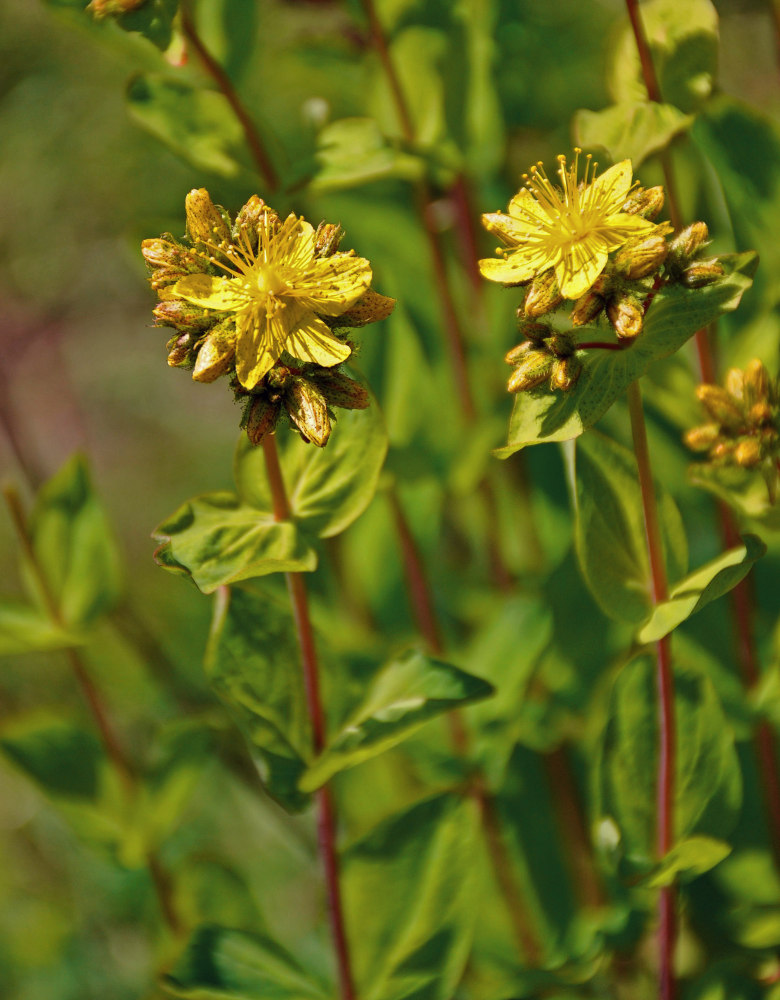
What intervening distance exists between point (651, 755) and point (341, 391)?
0.37 meters

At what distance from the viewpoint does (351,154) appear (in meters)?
0.74

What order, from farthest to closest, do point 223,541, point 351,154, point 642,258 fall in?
point 351,154 < point 223,541 < point 642,258

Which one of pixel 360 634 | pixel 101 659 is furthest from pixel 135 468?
pixel 360 634

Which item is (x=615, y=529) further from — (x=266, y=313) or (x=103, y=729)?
(x=103, y=729)

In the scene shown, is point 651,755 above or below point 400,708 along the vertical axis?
below

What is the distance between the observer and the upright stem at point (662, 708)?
1.89 ft

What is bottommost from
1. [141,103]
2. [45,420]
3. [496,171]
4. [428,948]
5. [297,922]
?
[297,922]

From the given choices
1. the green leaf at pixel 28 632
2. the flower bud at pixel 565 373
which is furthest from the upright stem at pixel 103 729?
the flower bud at pixel 565 373

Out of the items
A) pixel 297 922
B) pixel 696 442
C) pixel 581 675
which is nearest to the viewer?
pixel 696 442

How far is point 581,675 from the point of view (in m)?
0.89

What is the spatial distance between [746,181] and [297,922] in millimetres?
1018

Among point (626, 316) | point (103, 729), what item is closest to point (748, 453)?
point (626, 316)

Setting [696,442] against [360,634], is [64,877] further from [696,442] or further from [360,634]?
[696,442]

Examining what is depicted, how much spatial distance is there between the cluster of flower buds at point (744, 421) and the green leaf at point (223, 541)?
284mm
